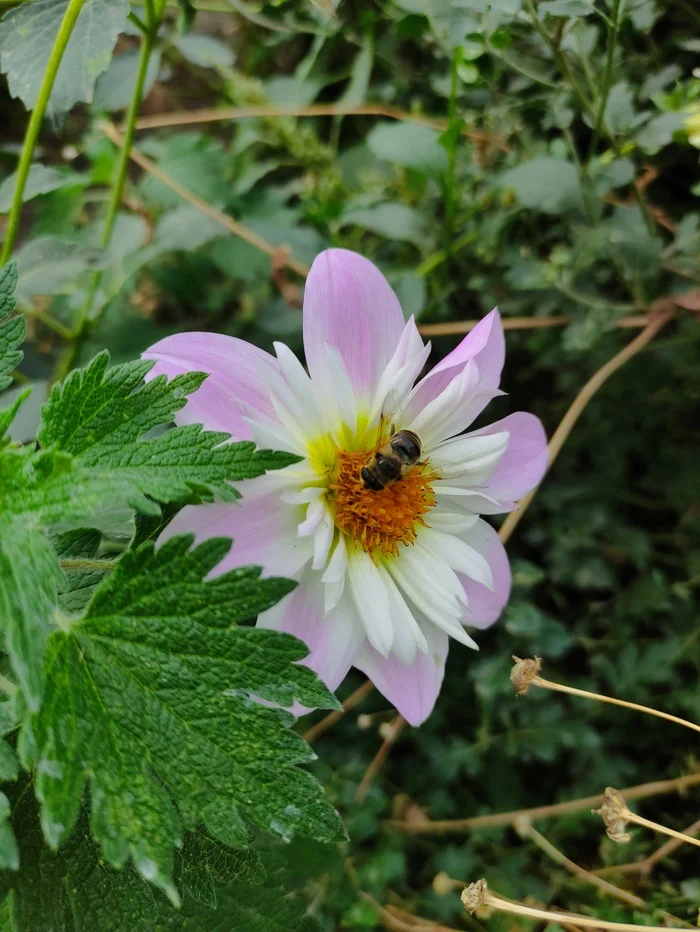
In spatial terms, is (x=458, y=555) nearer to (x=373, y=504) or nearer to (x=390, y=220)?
(x=373, y=504)

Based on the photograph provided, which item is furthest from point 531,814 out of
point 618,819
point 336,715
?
point 618,819

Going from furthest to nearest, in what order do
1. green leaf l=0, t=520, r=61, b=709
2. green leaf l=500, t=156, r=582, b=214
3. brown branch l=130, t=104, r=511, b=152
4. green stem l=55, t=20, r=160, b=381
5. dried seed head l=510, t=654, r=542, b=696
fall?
brown branch l=130, t=104, r=511, b=152 → green leaf l=500, t=156, r=582, b=214 → green stem l=55, t=20, r=160, b=381 → dried seed head l=510, t=654, r=542, b=696 → green leaf l=0, t=520, r=61, b=709

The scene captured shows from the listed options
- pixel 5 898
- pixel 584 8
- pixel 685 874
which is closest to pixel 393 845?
pixel 685 874

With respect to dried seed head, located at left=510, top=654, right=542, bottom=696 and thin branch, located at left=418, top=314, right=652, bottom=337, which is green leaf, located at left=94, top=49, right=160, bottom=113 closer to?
thin branch, located at left=418, top=314, right=652, bottom=337

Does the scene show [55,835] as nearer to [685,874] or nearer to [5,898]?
[5,898]

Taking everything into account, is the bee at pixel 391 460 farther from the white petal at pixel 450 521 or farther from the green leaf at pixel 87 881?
the green leaf at pixel 87 881

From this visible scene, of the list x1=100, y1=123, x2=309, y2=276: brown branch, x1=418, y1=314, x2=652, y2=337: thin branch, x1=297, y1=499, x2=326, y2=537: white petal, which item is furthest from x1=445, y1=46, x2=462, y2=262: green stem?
x1=297, y1=499, x2=326, y2=537: white petal

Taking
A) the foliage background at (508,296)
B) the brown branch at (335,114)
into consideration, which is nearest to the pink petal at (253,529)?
the foliage background at (508,296)
